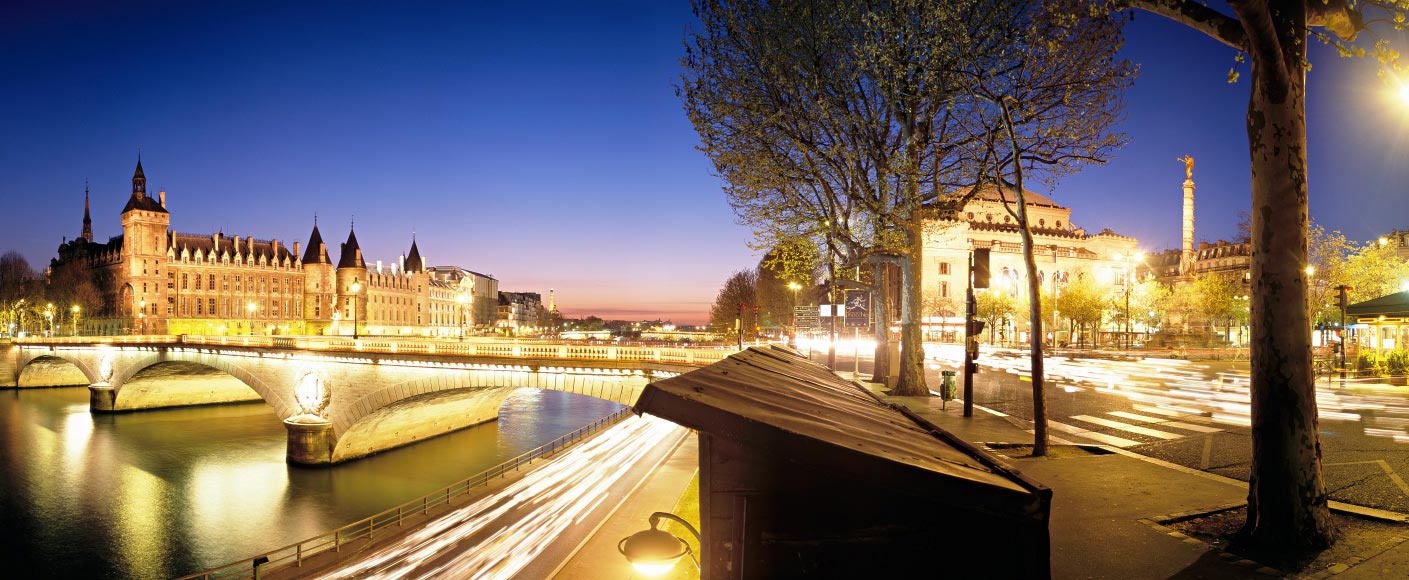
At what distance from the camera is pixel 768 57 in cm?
2038

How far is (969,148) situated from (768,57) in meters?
8.15

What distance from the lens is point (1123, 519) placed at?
7.98 metres

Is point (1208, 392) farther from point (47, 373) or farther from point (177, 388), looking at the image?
point (47, 373)

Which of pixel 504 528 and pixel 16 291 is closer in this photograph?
pixel 504 528

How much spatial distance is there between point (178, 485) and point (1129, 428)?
41416 mm

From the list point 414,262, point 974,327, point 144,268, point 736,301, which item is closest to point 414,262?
point 414,262

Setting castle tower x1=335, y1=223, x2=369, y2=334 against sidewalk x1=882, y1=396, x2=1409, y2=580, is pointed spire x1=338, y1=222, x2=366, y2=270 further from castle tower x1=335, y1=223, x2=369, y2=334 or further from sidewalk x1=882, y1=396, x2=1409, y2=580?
sidewalk x1=882, y1=396, x2=1409, y2=580

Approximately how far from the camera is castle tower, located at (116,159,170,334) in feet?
310

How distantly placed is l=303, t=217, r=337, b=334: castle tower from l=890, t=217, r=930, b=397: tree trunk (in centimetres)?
10783

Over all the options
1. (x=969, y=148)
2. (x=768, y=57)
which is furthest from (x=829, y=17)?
(x=969, y=148)

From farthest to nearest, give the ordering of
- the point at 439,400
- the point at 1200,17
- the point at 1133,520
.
Answer: the point at 439,400
the point at 1133,520
the point at 1200,17

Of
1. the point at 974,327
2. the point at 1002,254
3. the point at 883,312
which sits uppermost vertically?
the point at 1002,254

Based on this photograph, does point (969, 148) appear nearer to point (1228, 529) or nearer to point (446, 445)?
point (1228, 529)

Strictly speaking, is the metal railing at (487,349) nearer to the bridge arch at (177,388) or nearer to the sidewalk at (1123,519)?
the bridge arch at (177,388)
